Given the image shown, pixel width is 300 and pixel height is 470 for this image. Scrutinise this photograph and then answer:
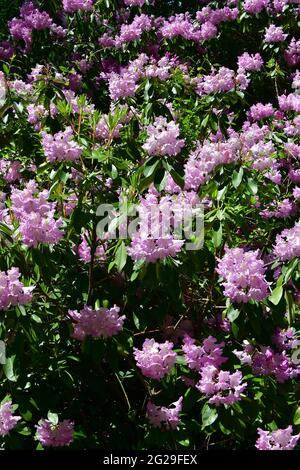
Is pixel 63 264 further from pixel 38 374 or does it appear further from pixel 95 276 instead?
pixel 38 374

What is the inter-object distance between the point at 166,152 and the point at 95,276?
60 centimetres

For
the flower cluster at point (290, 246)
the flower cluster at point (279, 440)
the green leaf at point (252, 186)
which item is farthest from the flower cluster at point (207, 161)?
the flower cluster at point (279, 440)

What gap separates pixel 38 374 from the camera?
8.32 ft

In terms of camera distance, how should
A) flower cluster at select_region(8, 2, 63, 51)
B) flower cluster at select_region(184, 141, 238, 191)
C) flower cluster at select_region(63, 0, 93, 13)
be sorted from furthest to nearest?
1. flower cluster at select_region(8, 2, 63, 51)
2. flower cluster at select_region(63, 0, 93, 13)
3. flower cluster at select_region(184, 141, 238, 191)

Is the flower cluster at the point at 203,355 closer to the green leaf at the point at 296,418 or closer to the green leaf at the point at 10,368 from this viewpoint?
the green leaf at the point at 296,418

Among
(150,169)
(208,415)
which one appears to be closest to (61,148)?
(150,169)

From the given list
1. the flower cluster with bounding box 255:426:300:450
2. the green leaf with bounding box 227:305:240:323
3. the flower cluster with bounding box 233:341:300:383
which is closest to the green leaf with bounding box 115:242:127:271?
the green leaf with bounding box 227:305:240:323

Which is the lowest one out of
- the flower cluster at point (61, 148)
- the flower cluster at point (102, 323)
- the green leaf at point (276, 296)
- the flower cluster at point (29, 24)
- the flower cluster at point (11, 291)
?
the flower cluster at point (102, 323)

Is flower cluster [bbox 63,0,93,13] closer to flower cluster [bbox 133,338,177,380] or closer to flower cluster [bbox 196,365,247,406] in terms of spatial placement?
flower cluster [bbox 133,338,177,380]

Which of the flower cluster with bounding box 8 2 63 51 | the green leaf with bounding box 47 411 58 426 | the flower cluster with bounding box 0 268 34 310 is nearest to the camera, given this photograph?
the flower cluster with bounding box 0 268 34 310

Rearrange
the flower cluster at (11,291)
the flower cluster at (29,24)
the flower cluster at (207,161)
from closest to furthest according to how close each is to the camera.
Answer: the flower cluster at (11,291), the flower cluster at (207,161), the flower cluster at (29,24)

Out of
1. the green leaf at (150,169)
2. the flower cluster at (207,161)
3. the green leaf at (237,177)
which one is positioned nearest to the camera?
the green leaf at (150,169)

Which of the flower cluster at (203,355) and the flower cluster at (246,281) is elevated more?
the flower cluster at (246,281)
